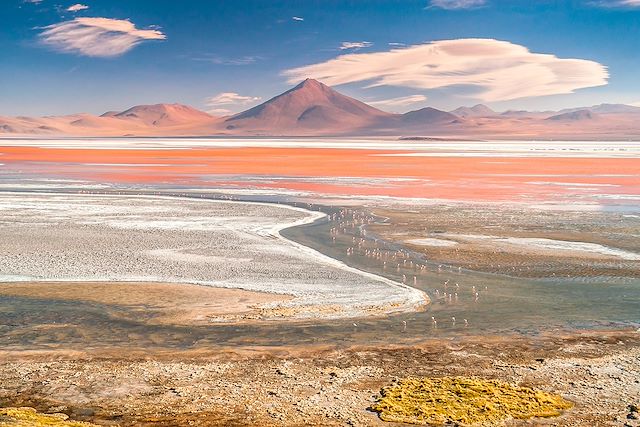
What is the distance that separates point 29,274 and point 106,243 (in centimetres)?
307

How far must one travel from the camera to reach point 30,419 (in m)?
6.04

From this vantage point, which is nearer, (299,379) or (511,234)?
(299,379)

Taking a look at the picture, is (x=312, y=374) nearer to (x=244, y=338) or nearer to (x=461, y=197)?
(x=244, y=338)

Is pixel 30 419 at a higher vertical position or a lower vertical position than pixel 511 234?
lower

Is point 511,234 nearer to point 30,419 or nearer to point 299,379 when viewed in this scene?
point 299,379

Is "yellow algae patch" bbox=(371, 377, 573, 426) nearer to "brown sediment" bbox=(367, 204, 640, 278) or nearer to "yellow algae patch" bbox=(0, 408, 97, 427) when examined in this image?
"yellow algae patch" bbox=(0, 408, 97, 427)

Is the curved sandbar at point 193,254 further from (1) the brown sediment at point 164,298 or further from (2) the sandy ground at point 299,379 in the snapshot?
(2) the sandy ground at point 299,379

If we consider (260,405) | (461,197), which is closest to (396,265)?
(260,405)

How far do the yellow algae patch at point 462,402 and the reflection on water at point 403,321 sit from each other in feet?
5.44

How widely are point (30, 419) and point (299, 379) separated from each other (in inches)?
105

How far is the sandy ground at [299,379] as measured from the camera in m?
6.48

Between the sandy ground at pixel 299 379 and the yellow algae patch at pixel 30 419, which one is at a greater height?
the yellow algae patch at pixel 30 419

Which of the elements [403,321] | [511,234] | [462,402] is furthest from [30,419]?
[511,234]

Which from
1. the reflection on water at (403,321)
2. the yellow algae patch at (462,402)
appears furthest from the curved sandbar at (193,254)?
the yellow algae patch at (462,402)
